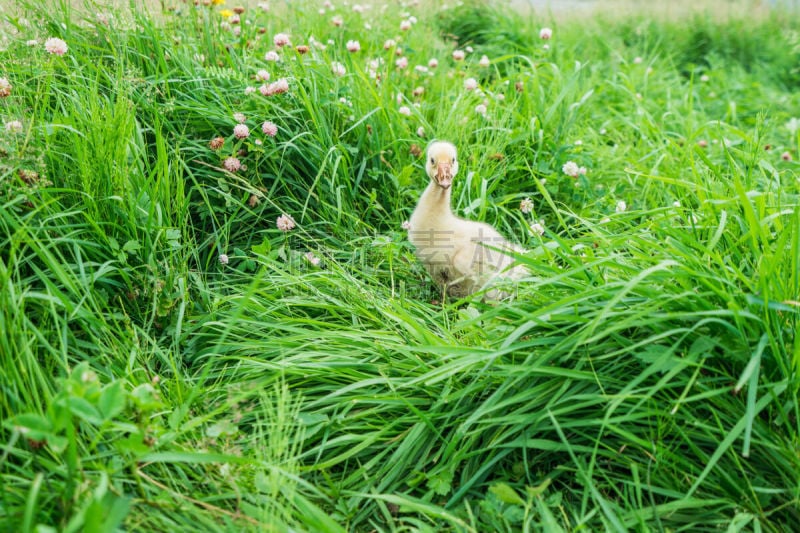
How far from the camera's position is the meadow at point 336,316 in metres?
1.96

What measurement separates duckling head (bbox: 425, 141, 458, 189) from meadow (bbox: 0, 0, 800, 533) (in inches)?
13.8

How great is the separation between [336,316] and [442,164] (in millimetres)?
821

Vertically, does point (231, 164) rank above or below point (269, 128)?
below

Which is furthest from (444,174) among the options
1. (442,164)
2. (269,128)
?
(269,128)

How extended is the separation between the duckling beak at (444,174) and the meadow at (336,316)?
0.35 metres

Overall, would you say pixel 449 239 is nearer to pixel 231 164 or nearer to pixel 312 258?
pixel 312 258

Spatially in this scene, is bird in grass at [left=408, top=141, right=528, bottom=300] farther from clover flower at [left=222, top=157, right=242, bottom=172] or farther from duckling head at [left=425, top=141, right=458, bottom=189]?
clover flower at [left=222, top=157, right=242, bottom=172]

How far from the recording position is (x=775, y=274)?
2.08 meters

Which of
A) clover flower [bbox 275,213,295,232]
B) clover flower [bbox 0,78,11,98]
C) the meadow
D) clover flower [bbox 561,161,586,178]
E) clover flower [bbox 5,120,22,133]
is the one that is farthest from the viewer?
clover flower [bbox 561,161,586,178]

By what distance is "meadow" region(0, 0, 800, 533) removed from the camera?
6.44ft

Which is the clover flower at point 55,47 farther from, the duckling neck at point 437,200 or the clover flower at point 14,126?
the duckling neck at point 437,200

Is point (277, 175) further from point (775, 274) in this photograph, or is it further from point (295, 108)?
point (775, 274)

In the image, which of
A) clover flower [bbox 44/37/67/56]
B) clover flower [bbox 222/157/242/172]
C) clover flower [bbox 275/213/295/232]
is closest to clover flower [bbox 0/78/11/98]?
clover flower [bbox 44/37/67/56]

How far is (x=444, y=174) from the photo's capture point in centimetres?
302
